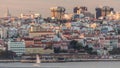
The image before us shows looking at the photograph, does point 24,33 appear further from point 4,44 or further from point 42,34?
point 4,44

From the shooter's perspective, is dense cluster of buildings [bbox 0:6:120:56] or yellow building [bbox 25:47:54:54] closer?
yellow building [bbox 25:47:54:54]

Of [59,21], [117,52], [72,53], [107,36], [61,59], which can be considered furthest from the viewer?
[59,21]

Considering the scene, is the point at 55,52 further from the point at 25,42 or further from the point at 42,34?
the point at 42,34

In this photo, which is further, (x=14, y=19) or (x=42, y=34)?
(x=14, y=19)

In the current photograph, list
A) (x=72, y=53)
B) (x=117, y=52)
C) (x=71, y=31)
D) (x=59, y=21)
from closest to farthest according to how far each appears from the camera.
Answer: (x=72, y=53) < (x=117, y=52) < (x=71, y=31) < (x=59, y=21)

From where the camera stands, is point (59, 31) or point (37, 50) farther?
point (59, 31)

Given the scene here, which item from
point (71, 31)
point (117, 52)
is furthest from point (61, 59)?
point (71, 31)

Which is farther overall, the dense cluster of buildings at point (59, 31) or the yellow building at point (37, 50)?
the dense cluster of buildings at point (59, 31)
